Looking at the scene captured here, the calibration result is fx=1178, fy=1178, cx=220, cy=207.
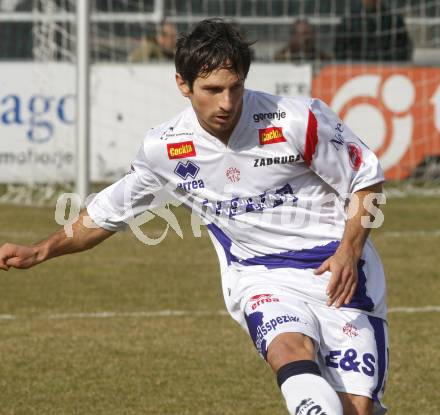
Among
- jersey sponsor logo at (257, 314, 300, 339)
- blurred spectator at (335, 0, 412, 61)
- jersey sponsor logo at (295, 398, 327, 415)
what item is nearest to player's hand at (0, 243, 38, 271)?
jersey sponsor logo at (257, 314, 300, 339)

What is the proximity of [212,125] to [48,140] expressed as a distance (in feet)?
37.2

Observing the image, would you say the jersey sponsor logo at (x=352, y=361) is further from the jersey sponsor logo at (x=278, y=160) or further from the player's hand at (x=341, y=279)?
the jersey sponsor logo at (x=278, y=160)

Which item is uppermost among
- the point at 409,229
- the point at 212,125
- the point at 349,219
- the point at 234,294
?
the point at 212,125

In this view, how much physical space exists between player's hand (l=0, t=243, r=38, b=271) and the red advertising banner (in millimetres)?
11133

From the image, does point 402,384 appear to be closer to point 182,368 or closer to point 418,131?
point 182,368

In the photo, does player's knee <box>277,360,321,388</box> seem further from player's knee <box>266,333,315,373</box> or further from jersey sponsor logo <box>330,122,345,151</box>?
jersey sponsor logo <box>330,122,345,151</box>

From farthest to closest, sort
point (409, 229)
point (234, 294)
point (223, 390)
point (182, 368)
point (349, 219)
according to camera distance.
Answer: point (409, 229) < point (182, 368) < point (223, 390) < point (234, 294) < point (349, 219)

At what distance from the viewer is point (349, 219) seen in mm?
4344

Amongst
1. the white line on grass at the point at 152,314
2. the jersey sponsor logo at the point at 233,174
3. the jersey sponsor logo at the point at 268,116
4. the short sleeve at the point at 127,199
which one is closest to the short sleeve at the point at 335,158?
the jersey sponsor logo at the point at 268,116

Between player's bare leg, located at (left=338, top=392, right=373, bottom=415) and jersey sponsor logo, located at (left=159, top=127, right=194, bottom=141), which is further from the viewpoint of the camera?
jersey sponsor logo, located at (left=159, top=127, right=194, bottom=141)

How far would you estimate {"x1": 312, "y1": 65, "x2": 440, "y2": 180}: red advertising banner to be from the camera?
1554 cm

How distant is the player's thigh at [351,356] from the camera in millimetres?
4359

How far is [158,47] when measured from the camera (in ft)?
54.5

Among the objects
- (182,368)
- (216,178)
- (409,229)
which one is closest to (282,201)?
(216,178)
